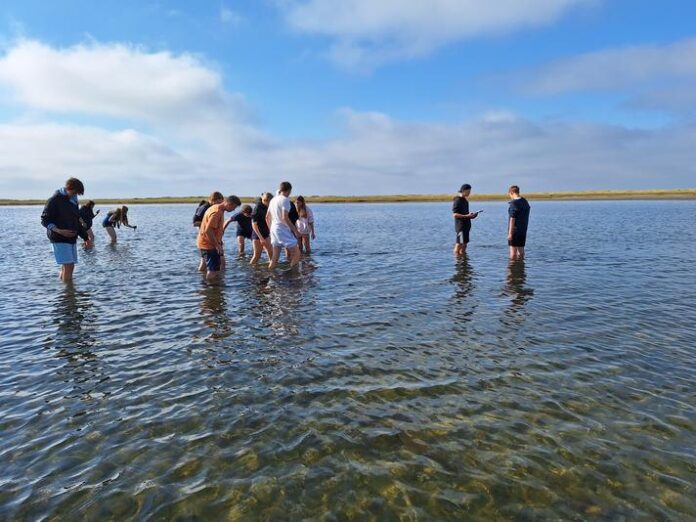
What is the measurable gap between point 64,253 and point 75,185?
8.17ft

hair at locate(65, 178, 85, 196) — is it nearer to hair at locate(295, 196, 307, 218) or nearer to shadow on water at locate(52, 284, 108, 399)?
shadow on water at locate(52, 284, 108, 399)

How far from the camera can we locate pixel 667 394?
6.04 metres

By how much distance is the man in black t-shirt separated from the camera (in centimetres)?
1748

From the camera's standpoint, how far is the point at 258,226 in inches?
701

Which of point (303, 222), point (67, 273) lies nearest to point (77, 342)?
point (67, 273)

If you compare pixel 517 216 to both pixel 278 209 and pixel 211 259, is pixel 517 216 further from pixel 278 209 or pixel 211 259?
pixel 211 259

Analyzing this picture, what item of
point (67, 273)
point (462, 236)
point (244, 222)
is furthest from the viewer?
point (244, 222)

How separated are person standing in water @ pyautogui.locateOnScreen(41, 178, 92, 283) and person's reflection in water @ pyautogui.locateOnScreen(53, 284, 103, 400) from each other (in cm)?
143

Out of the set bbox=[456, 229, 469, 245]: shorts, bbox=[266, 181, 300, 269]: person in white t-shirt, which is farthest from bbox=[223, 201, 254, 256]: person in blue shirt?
bbox=[456, 229, 469, 245]: shorts

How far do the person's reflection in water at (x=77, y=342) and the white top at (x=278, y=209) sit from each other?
6139mm

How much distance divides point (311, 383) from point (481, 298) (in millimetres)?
6874

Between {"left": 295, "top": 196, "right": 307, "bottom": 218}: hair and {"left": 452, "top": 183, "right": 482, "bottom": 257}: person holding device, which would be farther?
{"left": 295, "top": 196, "right": 307, "bottom": 218}: hair

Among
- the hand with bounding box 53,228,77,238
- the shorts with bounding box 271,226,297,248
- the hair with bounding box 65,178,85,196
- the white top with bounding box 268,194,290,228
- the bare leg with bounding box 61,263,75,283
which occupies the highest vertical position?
the hair with bounding box 65,178,85,196

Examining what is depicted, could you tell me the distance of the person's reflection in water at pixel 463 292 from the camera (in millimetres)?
10305
